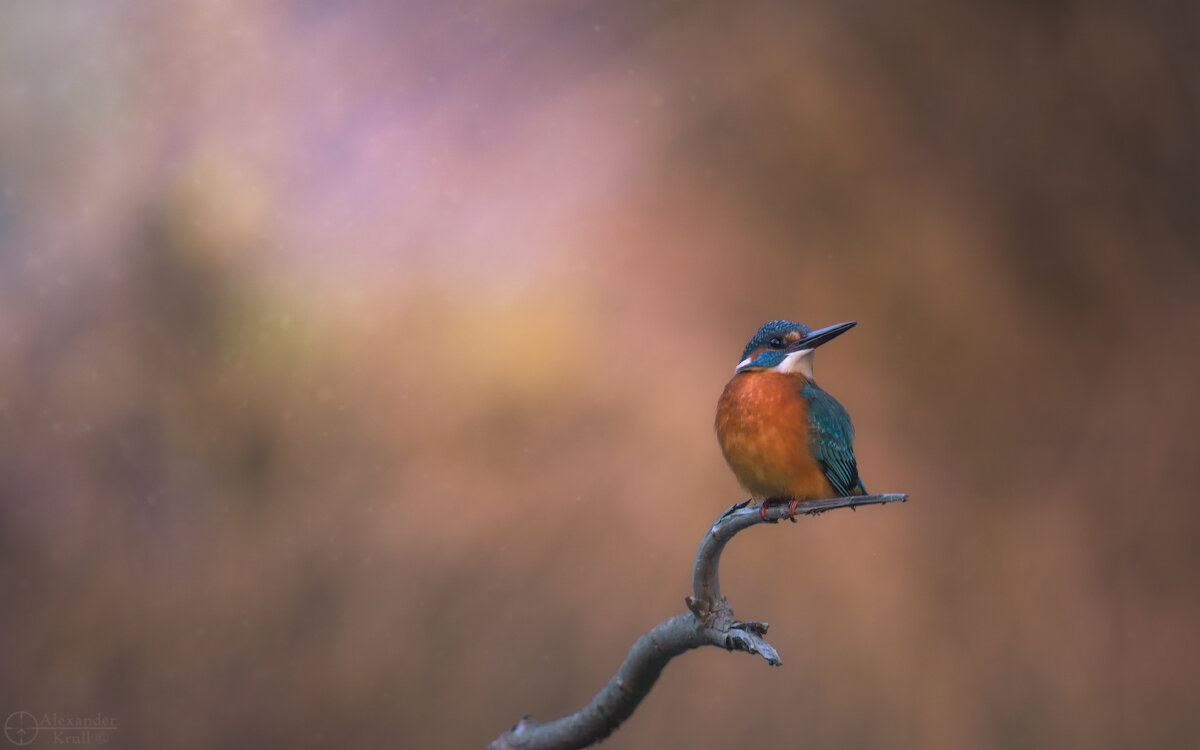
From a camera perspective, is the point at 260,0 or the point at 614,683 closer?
the point at 614,683

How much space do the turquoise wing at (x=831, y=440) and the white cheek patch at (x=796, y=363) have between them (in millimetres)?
23

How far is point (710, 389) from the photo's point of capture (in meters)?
2.31

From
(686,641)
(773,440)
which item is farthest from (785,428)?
(686,641)

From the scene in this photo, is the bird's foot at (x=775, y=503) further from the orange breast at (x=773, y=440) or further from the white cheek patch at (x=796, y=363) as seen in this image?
the white cheek patch at (x=796, y=363)

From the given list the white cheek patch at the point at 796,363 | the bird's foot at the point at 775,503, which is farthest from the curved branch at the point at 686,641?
the white cheek patch at the point at 796,363

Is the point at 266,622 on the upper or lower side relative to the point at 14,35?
lower

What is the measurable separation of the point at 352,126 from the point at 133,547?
1169 mm

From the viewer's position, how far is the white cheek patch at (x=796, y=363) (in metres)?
1.18

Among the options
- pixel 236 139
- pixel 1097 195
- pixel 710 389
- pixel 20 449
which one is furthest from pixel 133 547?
pixel 1097 195

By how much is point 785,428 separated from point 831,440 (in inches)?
2.6

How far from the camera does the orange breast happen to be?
44.5 inches

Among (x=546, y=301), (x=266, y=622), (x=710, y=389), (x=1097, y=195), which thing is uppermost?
(x=546, y=301)

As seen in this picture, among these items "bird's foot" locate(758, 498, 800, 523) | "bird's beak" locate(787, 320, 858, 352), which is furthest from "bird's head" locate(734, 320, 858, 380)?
"bird's foot" locate(758, 498, 800, 523)

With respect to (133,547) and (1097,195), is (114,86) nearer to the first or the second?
(133,547)
